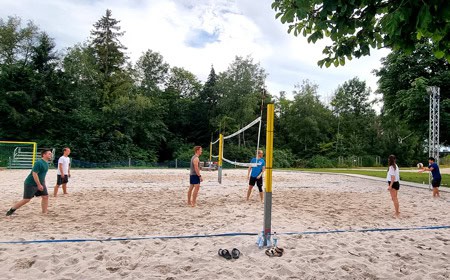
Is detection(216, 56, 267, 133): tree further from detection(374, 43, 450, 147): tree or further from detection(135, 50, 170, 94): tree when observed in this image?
detection(374, 43, 450, 147): tree

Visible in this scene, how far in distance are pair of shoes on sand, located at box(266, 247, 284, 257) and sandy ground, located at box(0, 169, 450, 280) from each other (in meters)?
0.08

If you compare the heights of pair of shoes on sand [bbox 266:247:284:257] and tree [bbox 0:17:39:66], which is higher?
tree [bbox 0:17:39:66]

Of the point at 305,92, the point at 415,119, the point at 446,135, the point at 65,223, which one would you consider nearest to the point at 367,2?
the point at 65,223

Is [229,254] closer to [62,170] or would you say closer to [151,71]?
[62,170]

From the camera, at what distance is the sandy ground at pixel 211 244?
3287 millimetres

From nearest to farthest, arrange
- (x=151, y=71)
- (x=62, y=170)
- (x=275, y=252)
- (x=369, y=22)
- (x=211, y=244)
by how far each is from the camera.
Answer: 1. (x=369, y=22)
2. (x=275, y=252)
3. (x=211, y=244)
4. (x=62, y=170)
5. (x=151, y=71)

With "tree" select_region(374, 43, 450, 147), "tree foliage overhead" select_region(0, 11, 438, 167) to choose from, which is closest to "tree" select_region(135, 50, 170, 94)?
"tree foliage overhead" select_region(0, 11, 438, 167)

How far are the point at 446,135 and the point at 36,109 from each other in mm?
30298

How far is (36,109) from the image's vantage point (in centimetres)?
2750

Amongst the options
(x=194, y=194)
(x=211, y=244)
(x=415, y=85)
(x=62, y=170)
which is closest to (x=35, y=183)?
(x=62, y=170)

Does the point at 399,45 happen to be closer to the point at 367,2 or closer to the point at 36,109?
the point at 367,2

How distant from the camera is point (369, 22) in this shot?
10.9 ft

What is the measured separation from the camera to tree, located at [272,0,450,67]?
242 cm

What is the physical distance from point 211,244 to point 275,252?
0.87 meters
